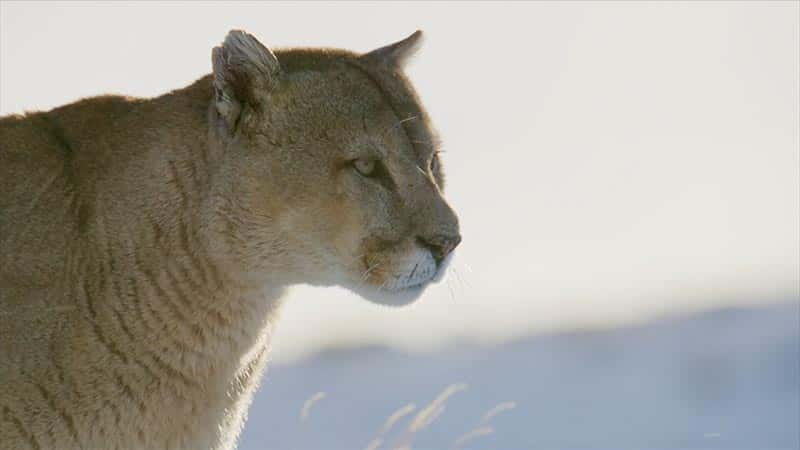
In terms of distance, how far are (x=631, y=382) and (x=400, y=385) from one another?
1836 millimetres

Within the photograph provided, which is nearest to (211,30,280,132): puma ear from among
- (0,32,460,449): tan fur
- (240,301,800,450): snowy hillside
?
(0,32,460,449): tan fur

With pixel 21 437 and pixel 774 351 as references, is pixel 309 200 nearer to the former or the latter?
pixel 21 437

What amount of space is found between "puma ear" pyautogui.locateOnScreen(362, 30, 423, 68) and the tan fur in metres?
0.43

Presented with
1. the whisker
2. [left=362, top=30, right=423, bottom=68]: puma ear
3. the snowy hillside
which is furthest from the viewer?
the snowy hillside

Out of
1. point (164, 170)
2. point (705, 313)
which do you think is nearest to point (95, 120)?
point (164, 170)

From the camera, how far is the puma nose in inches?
280

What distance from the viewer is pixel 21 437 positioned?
22.6 feet

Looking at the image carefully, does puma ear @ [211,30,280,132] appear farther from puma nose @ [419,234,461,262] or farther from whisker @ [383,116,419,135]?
puma nose @ [419,234,461,262]

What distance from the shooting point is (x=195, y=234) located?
7199 mm

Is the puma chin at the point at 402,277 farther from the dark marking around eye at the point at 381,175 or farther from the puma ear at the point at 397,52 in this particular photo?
the puma ear at the point at 397,52

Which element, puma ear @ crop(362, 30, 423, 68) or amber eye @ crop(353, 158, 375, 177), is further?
puma ear @ crop(362, 30, 423, 68)

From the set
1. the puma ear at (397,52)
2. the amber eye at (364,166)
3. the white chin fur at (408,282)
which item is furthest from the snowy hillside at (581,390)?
the amber eye at (364,166)

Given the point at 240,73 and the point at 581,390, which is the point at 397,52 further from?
the point at 581,390

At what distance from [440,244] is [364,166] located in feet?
1.38
